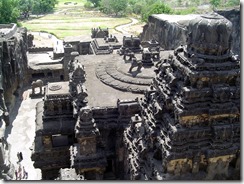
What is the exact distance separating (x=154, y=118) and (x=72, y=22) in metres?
85.9

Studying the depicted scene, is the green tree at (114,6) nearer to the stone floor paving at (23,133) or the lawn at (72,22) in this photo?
the lawn at (72,22)

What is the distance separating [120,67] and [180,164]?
15.3m

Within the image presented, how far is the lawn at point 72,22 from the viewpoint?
84.9 meters

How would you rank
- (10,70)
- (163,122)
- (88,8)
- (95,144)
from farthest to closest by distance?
(88,8) < (10,70) < (95,144) < (163,122)

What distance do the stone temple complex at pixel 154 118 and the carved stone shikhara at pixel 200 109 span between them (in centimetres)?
5

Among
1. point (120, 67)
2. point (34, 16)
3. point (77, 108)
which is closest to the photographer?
point (77, 108)

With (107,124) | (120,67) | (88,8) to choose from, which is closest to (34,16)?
(88,8)

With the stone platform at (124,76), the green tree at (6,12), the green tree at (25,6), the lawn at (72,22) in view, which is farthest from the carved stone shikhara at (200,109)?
the green tree at (25,6)

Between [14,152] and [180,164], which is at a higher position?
[180,164]

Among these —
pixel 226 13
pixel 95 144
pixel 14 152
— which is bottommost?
pixel 14 152

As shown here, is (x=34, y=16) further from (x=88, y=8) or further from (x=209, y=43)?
(x=209, y=43)

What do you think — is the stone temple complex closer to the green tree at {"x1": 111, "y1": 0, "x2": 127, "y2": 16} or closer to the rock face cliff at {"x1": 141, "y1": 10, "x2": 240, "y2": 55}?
the rock face cliff at {"x1": 141, "y1": 10, "x2": 240, "y2": 55}

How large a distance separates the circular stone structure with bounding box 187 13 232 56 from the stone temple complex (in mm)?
48

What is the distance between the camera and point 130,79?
2736cm
